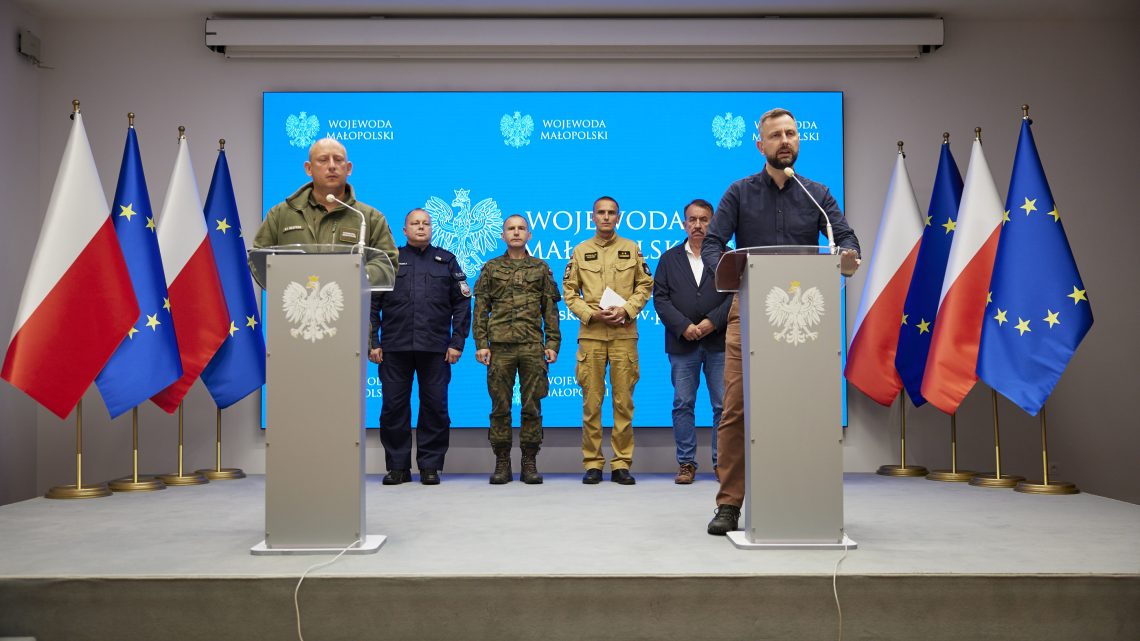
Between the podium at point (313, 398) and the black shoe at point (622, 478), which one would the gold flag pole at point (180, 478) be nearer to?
the black shoe at point (622, 478)

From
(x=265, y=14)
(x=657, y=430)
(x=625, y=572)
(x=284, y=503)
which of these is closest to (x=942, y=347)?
(x=657, y=430)

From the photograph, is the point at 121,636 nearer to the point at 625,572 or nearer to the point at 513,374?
the point at 625,572

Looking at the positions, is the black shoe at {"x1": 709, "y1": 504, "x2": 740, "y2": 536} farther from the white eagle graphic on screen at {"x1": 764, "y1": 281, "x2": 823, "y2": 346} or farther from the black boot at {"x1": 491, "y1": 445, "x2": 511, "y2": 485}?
the black boot at {"x1": 491, "y1": 445, "x2": 511, "y2": 485}

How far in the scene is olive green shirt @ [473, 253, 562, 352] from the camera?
5.32 metres

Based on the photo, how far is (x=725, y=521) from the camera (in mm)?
3297

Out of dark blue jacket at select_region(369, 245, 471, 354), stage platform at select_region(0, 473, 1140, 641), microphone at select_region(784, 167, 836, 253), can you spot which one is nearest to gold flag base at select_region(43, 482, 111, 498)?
dark blue jacket at select_region(369, 245, 471, 354)

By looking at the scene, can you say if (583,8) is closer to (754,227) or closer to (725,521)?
(754,227)

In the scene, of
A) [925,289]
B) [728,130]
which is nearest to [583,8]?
[728,130]

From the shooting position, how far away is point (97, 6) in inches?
235

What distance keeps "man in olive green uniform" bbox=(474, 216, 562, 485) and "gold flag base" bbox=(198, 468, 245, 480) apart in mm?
1666

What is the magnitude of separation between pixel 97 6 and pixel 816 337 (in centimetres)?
540

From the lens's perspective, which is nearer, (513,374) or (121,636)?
(121,636)

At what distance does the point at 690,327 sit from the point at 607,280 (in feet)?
1.82

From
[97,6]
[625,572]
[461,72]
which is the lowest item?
[625,572]
